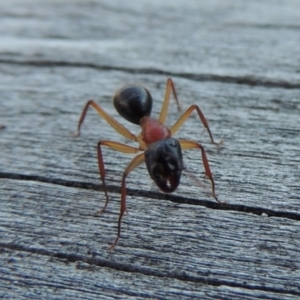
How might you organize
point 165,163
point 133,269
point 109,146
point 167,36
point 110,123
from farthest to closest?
point 167,36
point 110,123
point 109,146
point 165,163
point 133,269

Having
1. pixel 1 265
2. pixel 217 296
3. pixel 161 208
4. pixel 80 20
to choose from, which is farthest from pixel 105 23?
pixel 217 296

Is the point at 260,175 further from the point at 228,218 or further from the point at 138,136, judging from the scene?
the point at 138,136

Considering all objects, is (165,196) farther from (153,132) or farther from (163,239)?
(153,132)

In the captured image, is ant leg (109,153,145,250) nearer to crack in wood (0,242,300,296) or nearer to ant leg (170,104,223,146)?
crack in wood (0,242,300,296)

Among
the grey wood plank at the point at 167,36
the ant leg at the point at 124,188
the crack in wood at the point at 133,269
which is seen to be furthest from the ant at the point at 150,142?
the grey wood plank at the point at 167,36

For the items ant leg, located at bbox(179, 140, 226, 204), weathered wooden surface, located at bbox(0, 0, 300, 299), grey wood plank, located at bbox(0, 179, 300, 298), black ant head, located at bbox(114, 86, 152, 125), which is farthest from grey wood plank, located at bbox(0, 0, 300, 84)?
grey wood plank, located at bbox(0, 179, 300, 298)

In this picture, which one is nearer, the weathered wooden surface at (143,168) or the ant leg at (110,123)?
the weathered wooden surface at (143,168)

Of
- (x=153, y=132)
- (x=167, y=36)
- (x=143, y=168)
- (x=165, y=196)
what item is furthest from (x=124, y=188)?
(x=167, y=36)

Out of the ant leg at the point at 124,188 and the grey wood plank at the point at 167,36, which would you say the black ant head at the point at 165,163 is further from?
the grey wood plank at the point at 167,36
